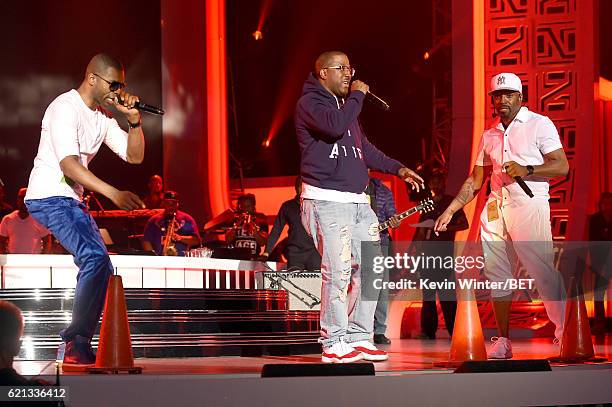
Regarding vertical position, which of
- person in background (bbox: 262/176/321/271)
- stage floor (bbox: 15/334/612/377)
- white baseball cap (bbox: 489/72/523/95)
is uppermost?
white baseball cap (bbox: 489/72/523/95)

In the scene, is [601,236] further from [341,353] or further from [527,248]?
[341,353]

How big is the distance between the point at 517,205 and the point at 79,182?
2.71m

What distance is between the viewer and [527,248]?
693 cm

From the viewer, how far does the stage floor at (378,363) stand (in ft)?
19.9

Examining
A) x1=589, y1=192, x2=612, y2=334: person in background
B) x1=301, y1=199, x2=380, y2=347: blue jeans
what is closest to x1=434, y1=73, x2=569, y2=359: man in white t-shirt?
x1=301, y1=199, x2=380, y2=347: blue jeans

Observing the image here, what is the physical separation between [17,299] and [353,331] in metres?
2.37

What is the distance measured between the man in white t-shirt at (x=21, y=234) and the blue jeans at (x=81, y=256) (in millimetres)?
5590

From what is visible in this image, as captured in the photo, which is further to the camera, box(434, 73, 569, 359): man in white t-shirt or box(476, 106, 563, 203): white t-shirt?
box(476, 106, 563, 203): white t-shirt

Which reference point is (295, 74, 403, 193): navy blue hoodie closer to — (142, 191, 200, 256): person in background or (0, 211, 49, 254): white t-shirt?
(142, 191, 200, 256): person in background

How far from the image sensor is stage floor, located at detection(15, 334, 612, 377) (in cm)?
606

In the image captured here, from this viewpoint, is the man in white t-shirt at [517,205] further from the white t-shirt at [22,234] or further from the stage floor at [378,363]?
the white t-shirt at [22,234]

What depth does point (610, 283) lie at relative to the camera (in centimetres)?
1280

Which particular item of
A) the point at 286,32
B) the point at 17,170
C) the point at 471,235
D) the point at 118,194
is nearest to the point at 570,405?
the point at 118,194

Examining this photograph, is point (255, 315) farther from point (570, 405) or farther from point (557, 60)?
point (557, 60)
